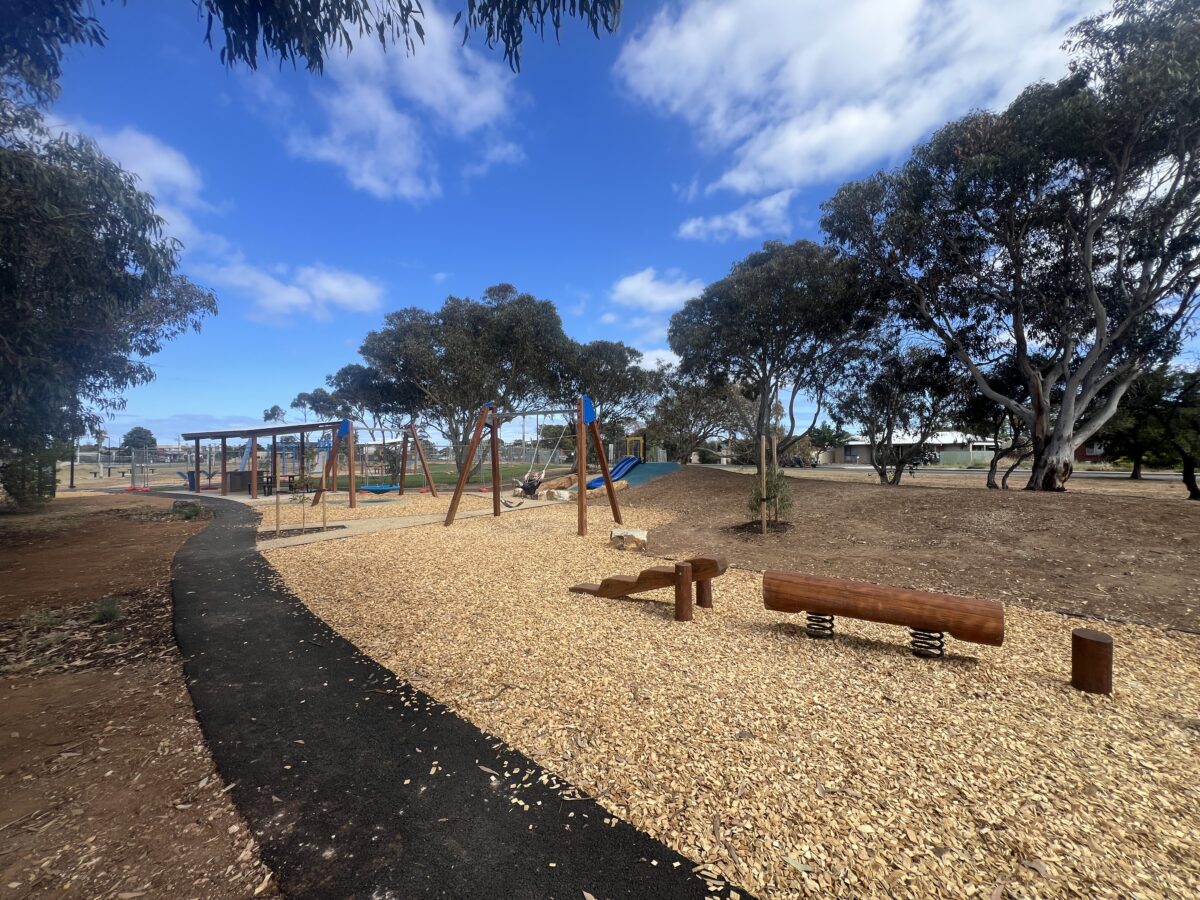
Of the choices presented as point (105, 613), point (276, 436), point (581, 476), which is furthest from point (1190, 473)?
point (276, 436)

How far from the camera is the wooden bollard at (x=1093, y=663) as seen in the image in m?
3.23

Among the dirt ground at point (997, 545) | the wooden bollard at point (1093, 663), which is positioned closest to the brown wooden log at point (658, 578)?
the dirt ground at point (997, 545)

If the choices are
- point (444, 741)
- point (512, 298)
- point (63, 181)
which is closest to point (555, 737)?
point (444, 741)

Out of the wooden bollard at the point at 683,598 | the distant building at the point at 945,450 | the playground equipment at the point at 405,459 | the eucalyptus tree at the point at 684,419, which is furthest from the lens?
the distant building at the point at 945,450

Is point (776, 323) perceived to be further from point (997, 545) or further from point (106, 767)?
point (106, 767)

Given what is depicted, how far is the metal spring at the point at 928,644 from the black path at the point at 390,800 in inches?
114

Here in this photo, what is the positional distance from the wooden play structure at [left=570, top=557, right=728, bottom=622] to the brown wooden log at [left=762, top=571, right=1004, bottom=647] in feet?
2.46

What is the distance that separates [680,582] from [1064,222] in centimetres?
1292

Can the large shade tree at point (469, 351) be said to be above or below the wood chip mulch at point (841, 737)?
above

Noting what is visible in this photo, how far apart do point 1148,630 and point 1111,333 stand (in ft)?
33.7

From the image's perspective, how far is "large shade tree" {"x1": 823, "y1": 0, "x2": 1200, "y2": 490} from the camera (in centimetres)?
875

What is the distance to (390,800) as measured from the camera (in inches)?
90.4

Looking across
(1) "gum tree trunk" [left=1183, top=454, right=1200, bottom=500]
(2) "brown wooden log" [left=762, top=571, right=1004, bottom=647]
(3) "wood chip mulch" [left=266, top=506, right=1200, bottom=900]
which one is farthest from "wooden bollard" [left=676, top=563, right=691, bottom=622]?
(1) "gum tree trunk" [left=1183, top=454, right=1200, bottom=500]

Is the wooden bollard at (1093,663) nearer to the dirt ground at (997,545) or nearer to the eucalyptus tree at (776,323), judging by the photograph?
the dirt ground at (997,545)
